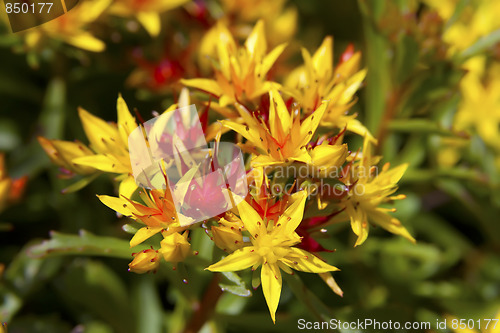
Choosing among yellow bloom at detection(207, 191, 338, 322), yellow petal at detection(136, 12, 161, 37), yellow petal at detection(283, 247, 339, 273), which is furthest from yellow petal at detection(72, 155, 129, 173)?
yellow petal at detection(136, 12, 161, 37)

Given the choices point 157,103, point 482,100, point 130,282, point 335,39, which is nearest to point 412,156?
point 482,100

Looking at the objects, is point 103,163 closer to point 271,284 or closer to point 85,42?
point 271,284

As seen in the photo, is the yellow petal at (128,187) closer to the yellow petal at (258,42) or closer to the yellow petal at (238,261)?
the yellow petal at (238,261)

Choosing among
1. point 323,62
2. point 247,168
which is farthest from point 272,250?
point 323,62

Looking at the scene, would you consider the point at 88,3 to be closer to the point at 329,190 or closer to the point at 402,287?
the point at 329,190

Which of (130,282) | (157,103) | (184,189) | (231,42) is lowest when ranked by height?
(130,282)

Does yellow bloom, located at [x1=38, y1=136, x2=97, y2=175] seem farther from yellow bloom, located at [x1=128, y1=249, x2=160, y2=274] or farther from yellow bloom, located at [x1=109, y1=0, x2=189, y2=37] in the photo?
yellow bloom, located at [x1=109, y1=0, x2=189, y2=37]

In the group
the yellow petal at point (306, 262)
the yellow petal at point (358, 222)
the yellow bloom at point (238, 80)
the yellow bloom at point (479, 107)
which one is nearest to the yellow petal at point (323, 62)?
the yellow bloom at point (238, 80)
